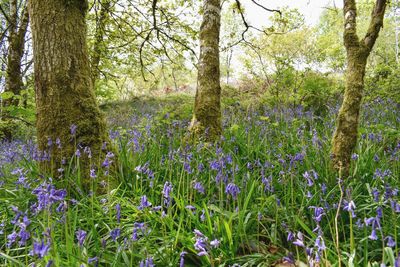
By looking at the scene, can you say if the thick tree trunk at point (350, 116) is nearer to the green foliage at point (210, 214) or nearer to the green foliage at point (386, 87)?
the green foliage at point (210, 214)

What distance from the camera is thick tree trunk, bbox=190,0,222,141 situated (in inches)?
167

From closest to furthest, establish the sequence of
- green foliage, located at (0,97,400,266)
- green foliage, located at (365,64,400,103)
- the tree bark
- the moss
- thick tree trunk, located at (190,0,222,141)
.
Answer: green foliage, located at (0,97,400,266) → the moss → the tree bark → thick tree trunk, located at (190,0,222,141) → green foliage, located at (365,64,400,103)

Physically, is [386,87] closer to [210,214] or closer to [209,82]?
[209,82]

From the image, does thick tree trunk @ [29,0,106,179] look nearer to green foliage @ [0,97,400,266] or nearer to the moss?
the moss

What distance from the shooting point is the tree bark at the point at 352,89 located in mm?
2986

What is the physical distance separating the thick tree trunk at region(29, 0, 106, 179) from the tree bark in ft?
7.46

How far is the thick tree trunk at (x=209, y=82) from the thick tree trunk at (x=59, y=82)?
1.60 m

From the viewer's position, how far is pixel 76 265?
1.55 meters

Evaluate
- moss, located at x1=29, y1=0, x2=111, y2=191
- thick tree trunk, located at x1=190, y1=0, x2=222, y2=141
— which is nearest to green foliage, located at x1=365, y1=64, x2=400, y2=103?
thick tree trunk, located at x1=190, y1=0, x2=222, y2=141

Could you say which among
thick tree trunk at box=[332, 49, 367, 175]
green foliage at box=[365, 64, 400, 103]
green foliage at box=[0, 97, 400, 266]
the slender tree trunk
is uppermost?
the slender tree trunk

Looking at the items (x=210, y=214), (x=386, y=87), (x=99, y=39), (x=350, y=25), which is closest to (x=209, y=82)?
(x=350, y=25)

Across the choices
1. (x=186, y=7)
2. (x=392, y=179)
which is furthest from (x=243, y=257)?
(x=186, y=7)

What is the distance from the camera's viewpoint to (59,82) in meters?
2.88

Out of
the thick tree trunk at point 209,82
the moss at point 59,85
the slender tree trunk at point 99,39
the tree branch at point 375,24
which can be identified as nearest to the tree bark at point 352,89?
the tree branch at point 375,24
